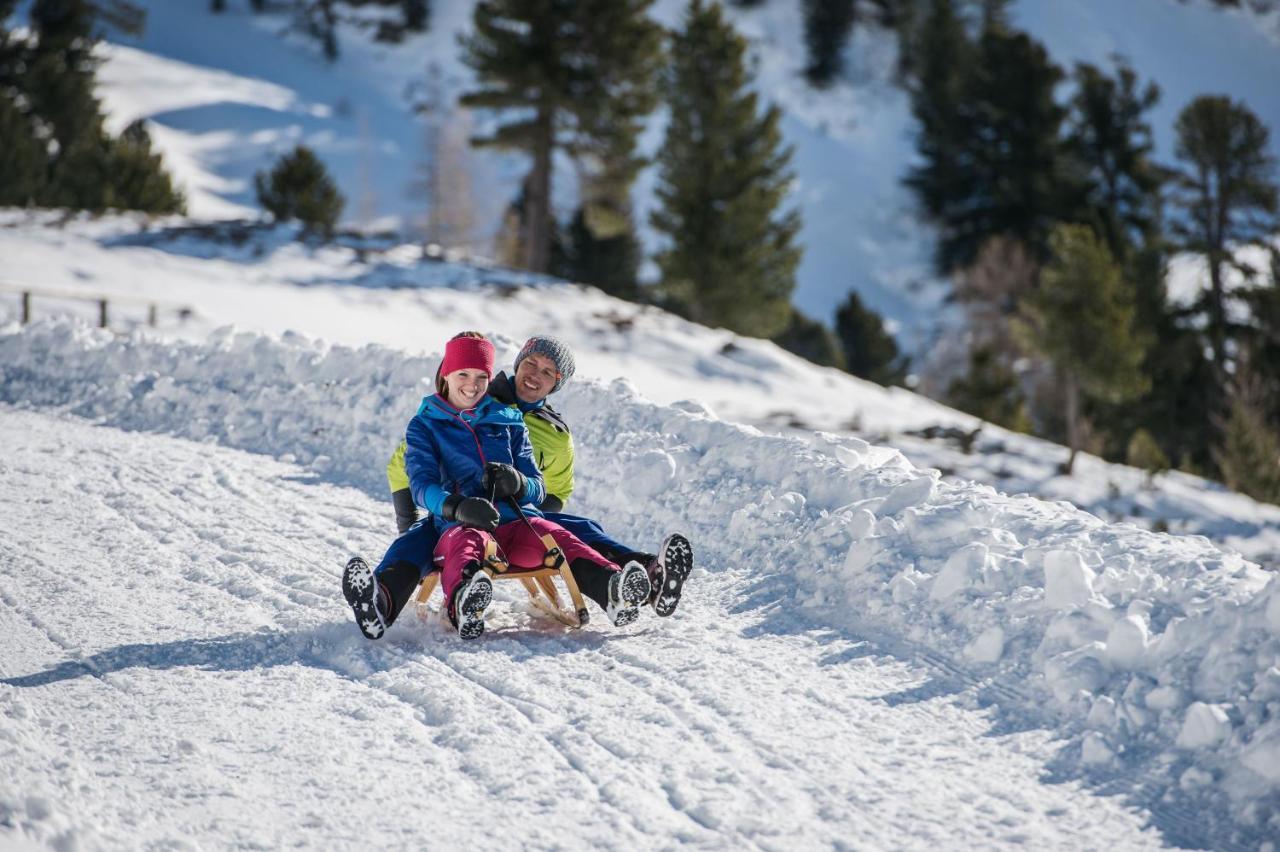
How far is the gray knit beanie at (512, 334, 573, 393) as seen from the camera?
5.52m

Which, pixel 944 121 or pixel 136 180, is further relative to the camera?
pixel 944 121

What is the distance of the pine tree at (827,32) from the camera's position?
6456cm

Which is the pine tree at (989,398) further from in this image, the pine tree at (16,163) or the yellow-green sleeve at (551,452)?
the pine tree at (16,163)

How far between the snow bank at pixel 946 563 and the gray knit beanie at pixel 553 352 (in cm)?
135

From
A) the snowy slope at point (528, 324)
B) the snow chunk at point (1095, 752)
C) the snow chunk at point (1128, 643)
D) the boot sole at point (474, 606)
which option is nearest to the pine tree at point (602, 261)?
the snowy slope at point (528, 324)

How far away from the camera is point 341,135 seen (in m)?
67.1

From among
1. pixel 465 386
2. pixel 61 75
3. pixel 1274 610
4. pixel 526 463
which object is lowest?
pixel 526 463

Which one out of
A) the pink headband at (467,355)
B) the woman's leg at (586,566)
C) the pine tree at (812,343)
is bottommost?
the woman's leg at (586,566)

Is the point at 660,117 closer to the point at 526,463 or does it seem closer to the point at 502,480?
the point at 526,463

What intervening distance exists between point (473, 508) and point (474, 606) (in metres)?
0.41

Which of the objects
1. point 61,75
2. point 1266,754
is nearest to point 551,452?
point 1266,754

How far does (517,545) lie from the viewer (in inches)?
186

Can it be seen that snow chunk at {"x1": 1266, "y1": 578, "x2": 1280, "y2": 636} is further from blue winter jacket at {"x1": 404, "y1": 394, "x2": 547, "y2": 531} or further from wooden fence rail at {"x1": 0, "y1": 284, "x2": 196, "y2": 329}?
wooden fence rail at {"x1": 0, "y1": 284, "x2": 196, "y2": 329}

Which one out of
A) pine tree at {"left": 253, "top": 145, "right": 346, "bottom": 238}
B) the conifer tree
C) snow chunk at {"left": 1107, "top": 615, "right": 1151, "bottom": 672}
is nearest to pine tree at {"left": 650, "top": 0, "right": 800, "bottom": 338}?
pine tree at {"left": 253, "top": 145, "right": 346, "bottom": 238}
